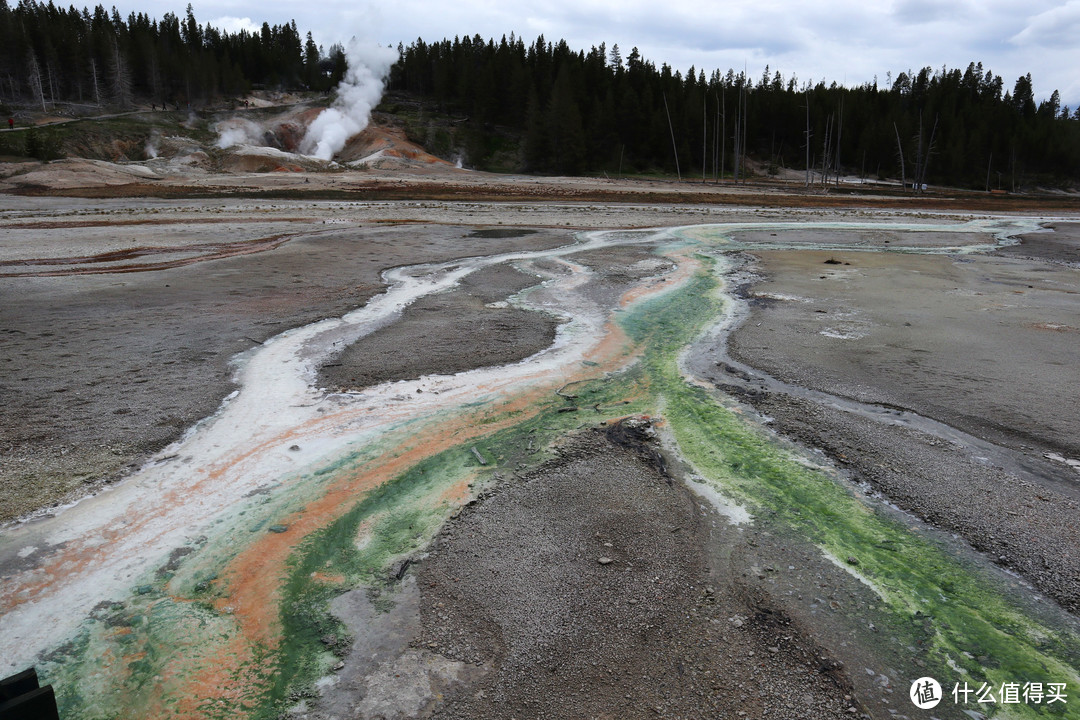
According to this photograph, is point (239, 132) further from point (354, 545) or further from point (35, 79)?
point (354, 545)

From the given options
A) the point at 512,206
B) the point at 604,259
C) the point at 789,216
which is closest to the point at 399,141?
the point at 512,206

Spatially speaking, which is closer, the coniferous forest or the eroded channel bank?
the eroded channel bank

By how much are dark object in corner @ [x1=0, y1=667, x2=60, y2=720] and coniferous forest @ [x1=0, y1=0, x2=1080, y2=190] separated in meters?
63.5

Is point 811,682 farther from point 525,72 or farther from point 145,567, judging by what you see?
point 525,72

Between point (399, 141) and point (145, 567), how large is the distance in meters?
67.5

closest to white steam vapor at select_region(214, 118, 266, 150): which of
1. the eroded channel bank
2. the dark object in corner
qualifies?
the eroded channel bank

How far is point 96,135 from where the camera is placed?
2121 inches

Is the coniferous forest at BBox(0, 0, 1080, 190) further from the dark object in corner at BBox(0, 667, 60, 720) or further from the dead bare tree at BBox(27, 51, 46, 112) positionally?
the dark object in corner at BBox(0, 667, 60, 720)

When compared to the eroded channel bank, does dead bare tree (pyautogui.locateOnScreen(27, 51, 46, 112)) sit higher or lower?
Answer: higher

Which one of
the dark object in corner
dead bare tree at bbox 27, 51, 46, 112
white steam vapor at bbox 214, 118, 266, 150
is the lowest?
the dark object in corner

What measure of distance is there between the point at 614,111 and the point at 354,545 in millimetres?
69403

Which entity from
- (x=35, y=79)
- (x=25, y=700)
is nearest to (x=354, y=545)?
(x=25, y=700)

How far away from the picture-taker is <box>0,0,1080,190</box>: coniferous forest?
222ft

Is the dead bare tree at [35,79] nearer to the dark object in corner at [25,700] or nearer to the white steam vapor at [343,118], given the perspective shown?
the white steam vapor at [343,118]
